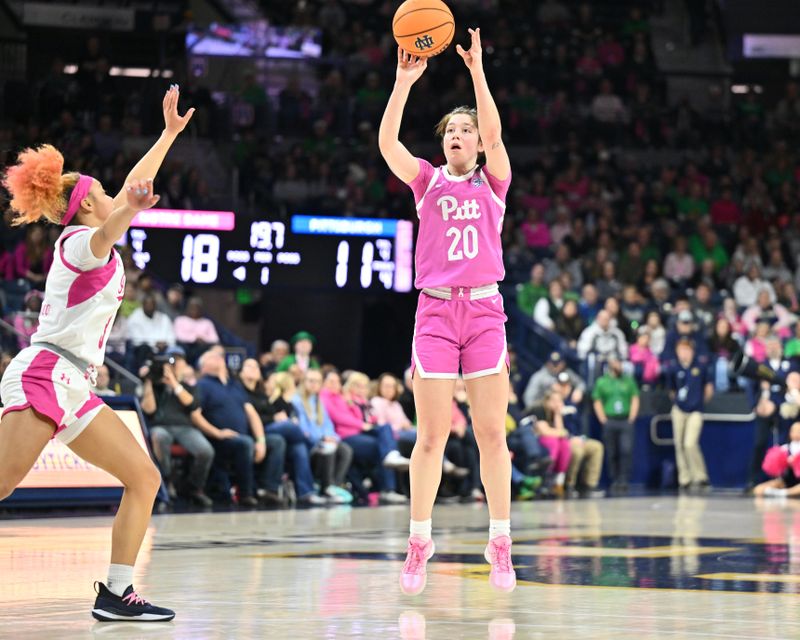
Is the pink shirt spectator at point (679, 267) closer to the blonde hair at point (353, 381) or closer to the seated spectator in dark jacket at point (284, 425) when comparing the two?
the blonde hair at point (353, 381)

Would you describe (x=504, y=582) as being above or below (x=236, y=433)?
below

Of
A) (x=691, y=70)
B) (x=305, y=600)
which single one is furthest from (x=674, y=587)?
(x=691, y=70)

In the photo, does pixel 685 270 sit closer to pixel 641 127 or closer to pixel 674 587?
pixel 641 127

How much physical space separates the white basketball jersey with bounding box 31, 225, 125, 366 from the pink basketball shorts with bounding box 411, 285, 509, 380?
1677 millimetres

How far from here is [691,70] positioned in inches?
1267

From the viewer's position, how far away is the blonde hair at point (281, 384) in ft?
56.5

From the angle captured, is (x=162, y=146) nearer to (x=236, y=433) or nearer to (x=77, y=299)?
(x=77, y=299)

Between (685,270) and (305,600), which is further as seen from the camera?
(685,270)

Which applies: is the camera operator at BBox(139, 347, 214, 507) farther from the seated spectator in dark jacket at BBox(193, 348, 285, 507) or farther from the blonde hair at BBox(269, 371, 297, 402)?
the blonde hair at BBox(269, 371, 297, 402)

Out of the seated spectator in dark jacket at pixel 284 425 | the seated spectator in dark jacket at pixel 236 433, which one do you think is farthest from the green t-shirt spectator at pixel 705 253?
the seated spectator in dark jacket at pixel 236 433

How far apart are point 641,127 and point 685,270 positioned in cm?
488

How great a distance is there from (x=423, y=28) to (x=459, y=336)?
1732mm

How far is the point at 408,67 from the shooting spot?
769 cm

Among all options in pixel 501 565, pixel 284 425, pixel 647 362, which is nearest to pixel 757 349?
pixel 647 362
